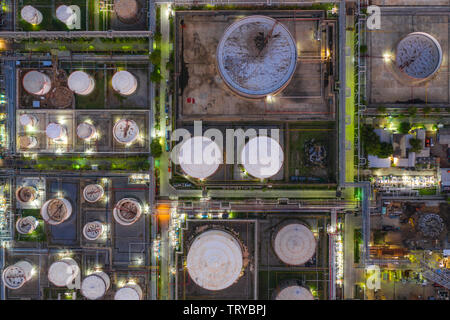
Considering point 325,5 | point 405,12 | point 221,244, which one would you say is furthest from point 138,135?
point 405,12

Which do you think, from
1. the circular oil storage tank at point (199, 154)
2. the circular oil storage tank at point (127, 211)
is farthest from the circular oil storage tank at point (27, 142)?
the circular oil storage tank at point (199, 154)

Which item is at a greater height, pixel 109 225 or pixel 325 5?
pixel 325 5

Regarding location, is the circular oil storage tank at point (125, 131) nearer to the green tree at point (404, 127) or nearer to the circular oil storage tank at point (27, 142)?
the circular oil storage tank at point (27, 142)

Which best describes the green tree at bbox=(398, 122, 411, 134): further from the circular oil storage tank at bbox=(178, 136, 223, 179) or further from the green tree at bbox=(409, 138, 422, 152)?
the circular oil storage tank at bbox=(178, 136, 223, 179)

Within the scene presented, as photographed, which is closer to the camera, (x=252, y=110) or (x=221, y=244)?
(x=221, y=244)

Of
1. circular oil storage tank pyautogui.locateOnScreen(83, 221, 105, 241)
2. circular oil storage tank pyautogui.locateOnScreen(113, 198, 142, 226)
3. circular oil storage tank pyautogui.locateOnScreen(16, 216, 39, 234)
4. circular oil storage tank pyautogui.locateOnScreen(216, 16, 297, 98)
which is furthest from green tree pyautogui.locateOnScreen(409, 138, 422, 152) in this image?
circular oil storage tank pyautogui.locateOnScreen(16, 216, 39, 234)
